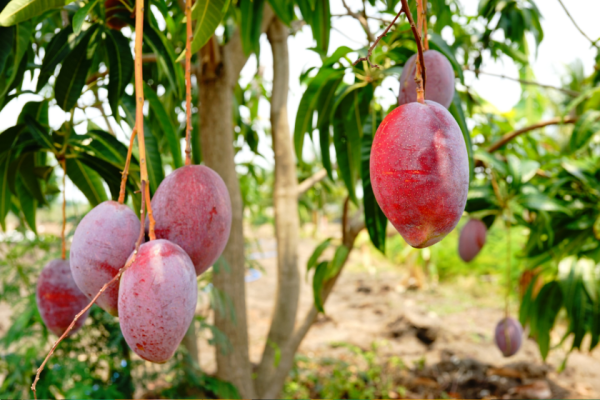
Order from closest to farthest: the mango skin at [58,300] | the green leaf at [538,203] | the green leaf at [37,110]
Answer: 1. the mango skin at [58,300]
2. the green leaf at [37,110]
3. the green leaf at [538,203]

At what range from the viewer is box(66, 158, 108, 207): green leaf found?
2.33 feet

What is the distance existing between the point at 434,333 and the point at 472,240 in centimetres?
202

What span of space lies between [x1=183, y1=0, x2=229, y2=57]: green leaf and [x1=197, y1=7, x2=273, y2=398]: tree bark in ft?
2.38

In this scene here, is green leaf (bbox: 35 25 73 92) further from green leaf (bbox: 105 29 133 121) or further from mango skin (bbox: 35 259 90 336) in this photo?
mango skin (bbox: 35 259 90 336)

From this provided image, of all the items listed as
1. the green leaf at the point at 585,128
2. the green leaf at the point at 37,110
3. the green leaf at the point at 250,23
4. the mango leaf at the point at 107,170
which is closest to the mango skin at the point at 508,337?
the green leaf at the point at 585,128

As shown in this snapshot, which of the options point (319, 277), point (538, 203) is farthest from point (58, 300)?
point (538, 203)

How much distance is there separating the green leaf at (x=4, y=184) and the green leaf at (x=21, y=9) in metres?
0.31

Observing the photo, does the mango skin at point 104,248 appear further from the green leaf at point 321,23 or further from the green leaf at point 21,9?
the green leaf at point 321,23

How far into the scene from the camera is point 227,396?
4.53 feet

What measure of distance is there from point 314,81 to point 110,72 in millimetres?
329

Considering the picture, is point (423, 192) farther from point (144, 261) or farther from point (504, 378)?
point (504, 378)

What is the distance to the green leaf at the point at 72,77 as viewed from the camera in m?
0.63

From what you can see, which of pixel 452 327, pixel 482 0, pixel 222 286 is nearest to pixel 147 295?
pixel 222 286

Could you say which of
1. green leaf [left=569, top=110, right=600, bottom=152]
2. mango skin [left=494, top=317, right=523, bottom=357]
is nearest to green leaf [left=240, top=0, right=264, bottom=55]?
green leaf [left=569, top=110, right=600, bottom=152]
